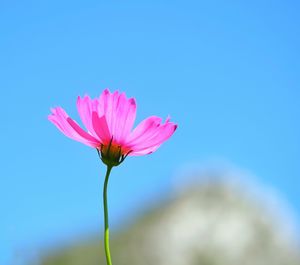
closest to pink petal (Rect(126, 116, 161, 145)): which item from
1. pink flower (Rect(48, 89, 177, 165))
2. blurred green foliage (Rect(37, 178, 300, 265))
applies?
pink flower (Rect(48, 89, 177, 165))

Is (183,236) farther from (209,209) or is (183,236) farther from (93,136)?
(93,136)

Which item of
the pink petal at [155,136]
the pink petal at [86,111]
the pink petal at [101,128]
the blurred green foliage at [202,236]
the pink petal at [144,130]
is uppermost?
the blurred green foliage at [202,236]

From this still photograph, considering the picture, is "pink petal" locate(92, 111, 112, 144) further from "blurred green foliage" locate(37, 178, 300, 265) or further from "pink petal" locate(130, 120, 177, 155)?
"blurred green foliage" locate(37, 178, 300, 265)

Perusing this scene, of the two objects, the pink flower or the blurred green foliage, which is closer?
the pink flower

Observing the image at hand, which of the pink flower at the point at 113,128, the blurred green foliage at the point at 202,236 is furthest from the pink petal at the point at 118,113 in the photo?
the blurred green foliage at the point at 202,236

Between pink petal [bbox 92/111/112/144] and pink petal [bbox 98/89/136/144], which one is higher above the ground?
pink petal [bbox 98/89/136/144]

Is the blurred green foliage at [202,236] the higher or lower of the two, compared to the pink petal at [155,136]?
higher

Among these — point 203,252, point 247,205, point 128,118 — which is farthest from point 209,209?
point 128,118

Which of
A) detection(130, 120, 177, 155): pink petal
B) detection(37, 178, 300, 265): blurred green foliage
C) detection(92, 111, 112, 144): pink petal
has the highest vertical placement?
detection(37, 178, 300, 265): blurred green foliage

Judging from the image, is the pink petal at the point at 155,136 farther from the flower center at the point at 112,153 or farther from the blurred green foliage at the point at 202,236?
the blurred green foliage at the point at 202,236
